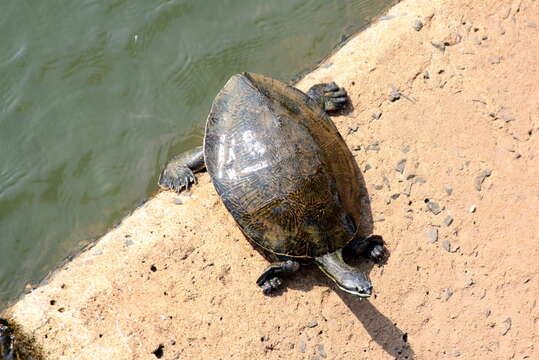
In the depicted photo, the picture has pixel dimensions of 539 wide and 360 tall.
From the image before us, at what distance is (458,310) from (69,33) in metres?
5.59

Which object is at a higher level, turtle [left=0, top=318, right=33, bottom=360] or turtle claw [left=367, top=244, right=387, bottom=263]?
turtle [left=0, top=318, right=33, bottom=360]

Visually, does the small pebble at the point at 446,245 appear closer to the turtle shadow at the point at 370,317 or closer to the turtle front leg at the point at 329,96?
the turtle shadow at the point at 370,317

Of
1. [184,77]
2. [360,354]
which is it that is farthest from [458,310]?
[184,77]

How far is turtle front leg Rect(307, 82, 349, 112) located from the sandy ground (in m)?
0.17

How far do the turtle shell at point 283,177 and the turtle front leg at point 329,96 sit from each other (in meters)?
0.51

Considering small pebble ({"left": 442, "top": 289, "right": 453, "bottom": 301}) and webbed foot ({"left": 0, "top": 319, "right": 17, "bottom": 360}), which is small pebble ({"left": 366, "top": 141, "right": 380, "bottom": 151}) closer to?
small pebble ({"left": 442, "top": 289, "right": 453, "bottom": 301})

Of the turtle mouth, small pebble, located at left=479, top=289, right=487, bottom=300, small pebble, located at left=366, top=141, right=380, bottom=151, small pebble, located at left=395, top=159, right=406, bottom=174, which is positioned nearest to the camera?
the turtle mouth

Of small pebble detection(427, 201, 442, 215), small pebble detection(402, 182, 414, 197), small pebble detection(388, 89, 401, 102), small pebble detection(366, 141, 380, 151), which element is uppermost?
small pebble detection(388, 89, 401, 102)

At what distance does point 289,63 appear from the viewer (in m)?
6.67

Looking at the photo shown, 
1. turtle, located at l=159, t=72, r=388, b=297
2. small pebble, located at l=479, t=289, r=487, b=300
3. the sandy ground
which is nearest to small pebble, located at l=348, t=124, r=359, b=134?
the sandy ground

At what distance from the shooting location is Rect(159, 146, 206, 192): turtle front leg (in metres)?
5.35

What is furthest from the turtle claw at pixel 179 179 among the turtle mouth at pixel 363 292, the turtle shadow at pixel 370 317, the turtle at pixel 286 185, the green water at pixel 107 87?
the turtle mouth at pixel 363 292

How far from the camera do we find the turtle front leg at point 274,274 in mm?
4617

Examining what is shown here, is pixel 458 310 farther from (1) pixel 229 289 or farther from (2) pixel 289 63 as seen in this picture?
(2) pixel 289 63
